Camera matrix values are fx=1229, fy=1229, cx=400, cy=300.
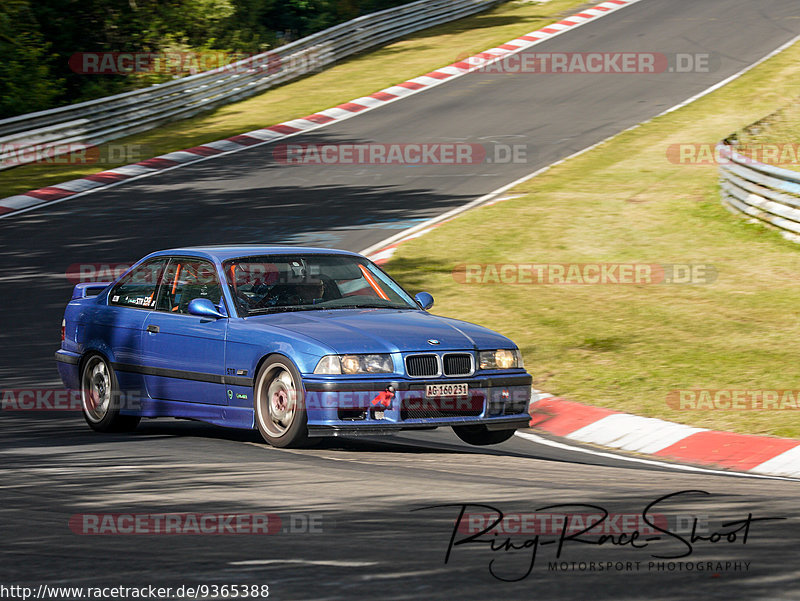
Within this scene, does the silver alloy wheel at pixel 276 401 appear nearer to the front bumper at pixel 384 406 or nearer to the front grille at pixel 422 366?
the front bumper at pixel 384 406

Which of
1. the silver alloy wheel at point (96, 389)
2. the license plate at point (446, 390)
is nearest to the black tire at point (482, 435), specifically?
the license plate at point (446, 390)

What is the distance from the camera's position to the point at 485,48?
122 feet

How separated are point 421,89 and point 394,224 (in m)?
13.9

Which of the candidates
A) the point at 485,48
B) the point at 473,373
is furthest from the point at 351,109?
the point at 473,373

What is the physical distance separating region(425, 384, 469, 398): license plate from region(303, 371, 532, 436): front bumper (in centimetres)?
2

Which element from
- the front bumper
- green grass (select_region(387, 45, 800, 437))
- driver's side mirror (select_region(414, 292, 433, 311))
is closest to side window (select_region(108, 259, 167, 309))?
driver's side mirror (select_region(414, 292, 433, 311))

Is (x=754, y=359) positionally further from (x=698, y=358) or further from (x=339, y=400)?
(x=339, y=400)

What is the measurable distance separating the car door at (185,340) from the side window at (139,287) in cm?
11

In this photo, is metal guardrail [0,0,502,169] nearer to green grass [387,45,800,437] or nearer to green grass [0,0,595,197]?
green grass [0,0,595,197]

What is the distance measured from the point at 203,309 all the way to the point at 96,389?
5.07 feet

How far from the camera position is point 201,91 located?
104ft

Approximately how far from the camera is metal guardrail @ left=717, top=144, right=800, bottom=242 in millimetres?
17219

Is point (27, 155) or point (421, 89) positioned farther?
point (421, 89)

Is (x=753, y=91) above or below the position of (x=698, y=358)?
above
